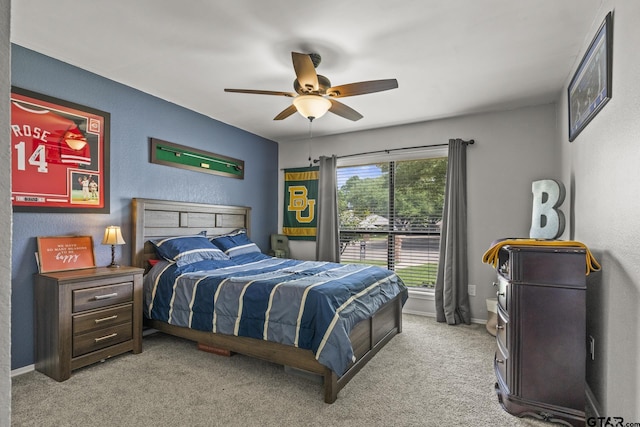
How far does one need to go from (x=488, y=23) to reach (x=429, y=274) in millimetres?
3093

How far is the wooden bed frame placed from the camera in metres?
2.48

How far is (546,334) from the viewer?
206cm

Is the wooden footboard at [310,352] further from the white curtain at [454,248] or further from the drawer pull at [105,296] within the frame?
the white curtain at [454,248]

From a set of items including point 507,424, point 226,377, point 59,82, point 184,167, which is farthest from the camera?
point 184,167

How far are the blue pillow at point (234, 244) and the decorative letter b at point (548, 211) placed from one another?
3162 mm

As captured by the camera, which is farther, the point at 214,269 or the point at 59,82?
the point at 214,269

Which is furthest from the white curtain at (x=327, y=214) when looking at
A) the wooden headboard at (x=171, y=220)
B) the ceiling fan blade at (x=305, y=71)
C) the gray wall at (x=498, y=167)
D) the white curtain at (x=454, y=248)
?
the ceiling fan blade at (x=305, y=71)

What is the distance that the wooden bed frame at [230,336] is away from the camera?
248 cm

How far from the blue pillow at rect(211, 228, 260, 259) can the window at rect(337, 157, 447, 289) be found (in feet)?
4.87

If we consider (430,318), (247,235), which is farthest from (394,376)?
(247,235)

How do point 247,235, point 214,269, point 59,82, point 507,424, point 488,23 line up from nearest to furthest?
point 507,424, point 488,23, point 59,82, point 214,269, point 247,235

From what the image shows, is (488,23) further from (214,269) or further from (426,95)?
(214,269)

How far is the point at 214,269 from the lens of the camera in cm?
343

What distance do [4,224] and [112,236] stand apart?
8.69 ft
